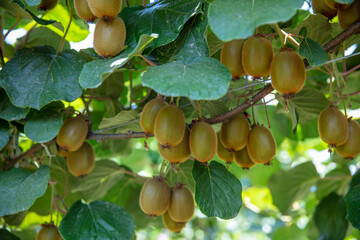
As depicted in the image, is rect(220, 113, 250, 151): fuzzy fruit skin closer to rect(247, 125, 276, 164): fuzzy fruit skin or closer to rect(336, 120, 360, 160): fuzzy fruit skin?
rect(247, 125, 276, 164): fuzzy fruit skin

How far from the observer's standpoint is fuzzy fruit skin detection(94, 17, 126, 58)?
2.92ft

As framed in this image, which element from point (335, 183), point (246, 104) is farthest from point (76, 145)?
point (335, 183)

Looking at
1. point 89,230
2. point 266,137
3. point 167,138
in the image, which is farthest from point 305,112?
point 89,230

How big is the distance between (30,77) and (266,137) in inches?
25.8

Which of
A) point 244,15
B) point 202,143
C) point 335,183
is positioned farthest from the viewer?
point 335,183

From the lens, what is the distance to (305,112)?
1351 mm

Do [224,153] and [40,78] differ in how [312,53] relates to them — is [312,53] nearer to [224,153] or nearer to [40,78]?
[224,153]

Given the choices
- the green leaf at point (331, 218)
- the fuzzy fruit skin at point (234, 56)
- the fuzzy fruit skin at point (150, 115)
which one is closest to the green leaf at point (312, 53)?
the fuzzy fruit skin at point (234, 56)

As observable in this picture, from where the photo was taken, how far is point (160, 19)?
3.10ft

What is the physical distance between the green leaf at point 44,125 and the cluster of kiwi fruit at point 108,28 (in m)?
0.30

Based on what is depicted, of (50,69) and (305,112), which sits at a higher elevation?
(50,69)

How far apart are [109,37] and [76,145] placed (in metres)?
0.39

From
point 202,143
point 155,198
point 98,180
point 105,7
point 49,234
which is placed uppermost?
point 105,7

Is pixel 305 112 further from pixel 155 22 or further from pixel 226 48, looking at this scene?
pixel 155 22
